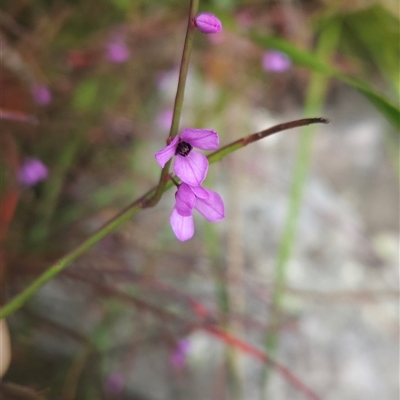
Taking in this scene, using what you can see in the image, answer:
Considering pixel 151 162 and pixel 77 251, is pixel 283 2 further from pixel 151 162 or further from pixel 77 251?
pixel 77 251

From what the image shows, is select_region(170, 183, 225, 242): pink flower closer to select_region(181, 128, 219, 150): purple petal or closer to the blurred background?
select_region(181, 128, 219, 150): purple petal

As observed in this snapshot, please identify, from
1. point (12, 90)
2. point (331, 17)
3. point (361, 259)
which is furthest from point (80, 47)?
point (361, 259)

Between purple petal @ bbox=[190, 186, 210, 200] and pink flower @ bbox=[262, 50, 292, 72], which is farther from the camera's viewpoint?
pink flower @ bbox=[262, 50, 292, 72]

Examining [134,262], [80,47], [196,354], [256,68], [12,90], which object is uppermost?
[256,68]

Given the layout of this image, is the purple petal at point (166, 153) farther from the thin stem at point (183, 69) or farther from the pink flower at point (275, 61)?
the pink flower at point (275, 61)

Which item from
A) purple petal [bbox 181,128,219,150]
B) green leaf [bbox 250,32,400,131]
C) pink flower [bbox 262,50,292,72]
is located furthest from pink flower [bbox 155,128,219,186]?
pink flower [bbox 262,50,292,72]

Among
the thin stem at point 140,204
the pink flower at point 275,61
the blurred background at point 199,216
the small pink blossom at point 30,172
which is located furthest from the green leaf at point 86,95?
the thin stem at point 140,204
